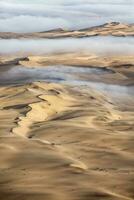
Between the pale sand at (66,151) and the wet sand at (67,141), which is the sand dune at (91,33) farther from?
the pale sand at (66,151)

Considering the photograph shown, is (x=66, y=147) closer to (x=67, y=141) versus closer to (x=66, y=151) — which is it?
(x=66, y=151)

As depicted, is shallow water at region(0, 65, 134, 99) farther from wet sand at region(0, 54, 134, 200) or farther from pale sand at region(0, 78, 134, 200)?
pale sand at region(0, 78, 134, 200)

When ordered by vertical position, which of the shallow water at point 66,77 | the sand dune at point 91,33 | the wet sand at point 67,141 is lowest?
the sand dune at point 91,33

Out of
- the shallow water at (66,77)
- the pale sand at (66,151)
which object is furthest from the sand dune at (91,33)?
the pale sand at (66,151)

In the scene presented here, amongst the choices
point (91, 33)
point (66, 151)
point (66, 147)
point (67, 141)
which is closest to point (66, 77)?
point (67, 141)

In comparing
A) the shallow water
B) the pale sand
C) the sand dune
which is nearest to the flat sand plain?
the pale sand

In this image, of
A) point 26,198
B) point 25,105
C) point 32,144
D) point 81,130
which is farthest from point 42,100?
point 26,198

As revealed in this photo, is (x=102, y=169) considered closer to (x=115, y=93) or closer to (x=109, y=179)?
(x=109, y=179)

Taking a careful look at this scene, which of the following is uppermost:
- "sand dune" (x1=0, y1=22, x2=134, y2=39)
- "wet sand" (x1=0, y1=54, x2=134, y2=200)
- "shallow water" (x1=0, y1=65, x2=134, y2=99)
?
"wet sand" (x1=0, y1=54, x2=134, y2=200)

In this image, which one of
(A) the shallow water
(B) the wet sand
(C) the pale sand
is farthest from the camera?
(A) the shallow water
